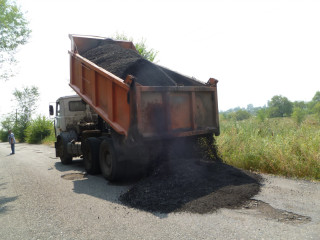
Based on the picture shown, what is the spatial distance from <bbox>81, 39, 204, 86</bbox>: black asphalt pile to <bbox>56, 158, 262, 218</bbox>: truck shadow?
72.2 inches

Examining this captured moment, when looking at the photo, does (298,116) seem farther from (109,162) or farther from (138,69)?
(109,162)

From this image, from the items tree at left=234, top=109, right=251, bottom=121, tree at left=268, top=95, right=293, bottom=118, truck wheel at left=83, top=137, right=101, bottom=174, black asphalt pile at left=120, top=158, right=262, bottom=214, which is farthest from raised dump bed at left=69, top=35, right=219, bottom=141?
tree at left=268, top=95, right=293, bottom=118

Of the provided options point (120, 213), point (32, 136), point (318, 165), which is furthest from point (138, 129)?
point (32, 136)

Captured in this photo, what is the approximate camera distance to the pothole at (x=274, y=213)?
11.3ft

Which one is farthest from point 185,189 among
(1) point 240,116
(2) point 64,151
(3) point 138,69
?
(1) point 240,116

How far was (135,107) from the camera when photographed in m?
4.98

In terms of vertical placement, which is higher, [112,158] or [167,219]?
[112,158]

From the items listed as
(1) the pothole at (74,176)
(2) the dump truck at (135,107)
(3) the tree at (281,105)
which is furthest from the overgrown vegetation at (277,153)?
(3) the tree at (281,105)

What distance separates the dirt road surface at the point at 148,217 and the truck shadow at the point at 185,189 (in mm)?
99

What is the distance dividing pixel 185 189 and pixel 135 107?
178cm

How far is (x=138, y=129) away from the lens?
5.00 m

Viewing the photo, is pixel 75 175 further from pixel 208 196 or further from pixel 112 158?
pixel 208 196

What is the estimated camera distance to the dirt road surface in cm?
320

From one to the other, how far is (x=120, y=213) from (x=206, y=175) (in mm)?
1989
